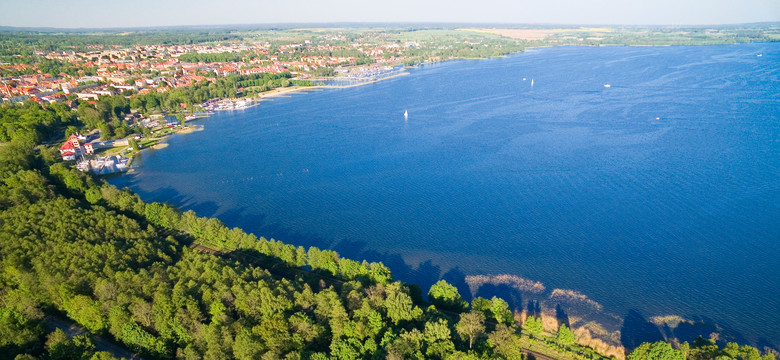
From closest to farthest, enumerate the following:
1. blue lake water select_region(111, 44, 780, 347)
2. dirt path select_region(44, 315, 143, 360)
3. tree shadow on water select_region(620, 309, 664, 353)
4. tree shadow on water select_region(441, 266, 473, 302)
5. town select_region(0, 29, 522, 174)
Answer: dirt path select_region(44, 315, 143, 360), tree shadow on water select_region(620, 309, 664, 353), tree shadow on water select_region(441, 266, 473, 302), blue lake water select_region(111, 44, 780, 347), town select_region(0, 29, 522, 174)

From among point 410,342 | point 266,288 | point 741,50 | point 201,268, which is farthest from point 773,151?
point 741,50

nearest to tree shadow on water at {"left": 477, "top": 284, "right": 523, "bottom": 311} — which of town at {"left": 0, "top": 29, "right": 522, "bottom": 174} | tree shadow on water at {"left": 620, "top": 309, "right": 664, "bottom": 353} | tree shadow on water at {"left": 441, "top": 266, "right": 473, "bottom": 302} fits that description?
tree shadow on water at {"left": 441, "top": 266, "right": 473, "bottom": 302}

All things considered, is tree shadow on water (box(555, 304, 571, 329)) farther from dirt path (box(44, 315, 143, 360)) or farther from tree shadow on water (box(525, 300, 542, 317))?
dirt path (box(44, 315, 143, 360))

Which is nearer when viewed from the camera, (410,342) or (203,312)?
(410,342)

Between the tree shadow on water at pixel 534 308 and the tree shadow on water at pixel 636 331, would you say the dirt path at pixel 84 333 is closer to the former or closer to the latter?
the tree shadow on water at pixel 534 308

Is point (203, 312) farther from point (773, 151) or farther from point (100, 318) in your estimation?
point (773, 151)

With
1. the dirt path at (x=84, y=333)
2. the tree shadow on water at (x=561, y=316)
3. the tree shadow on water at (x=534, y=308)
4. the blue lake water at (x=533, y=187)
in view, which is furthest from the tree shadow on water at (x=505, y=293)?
the dirt path at (x=84, y=333)

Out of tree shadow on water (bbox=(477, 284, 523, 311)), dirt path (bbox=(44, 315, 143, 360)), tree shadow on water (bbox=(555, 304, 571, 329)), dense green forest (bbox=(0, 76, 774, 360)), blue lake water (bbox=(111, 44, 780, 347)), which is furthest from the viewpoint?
blue lake water (bbox=(111, 44, 780, 347))

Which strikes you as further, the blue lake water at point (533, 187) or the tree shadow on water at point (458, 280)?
the blue lake water at point (533, 187)

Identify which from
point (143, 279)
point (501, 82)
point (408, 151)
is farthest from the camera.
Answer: point (501, 82)
